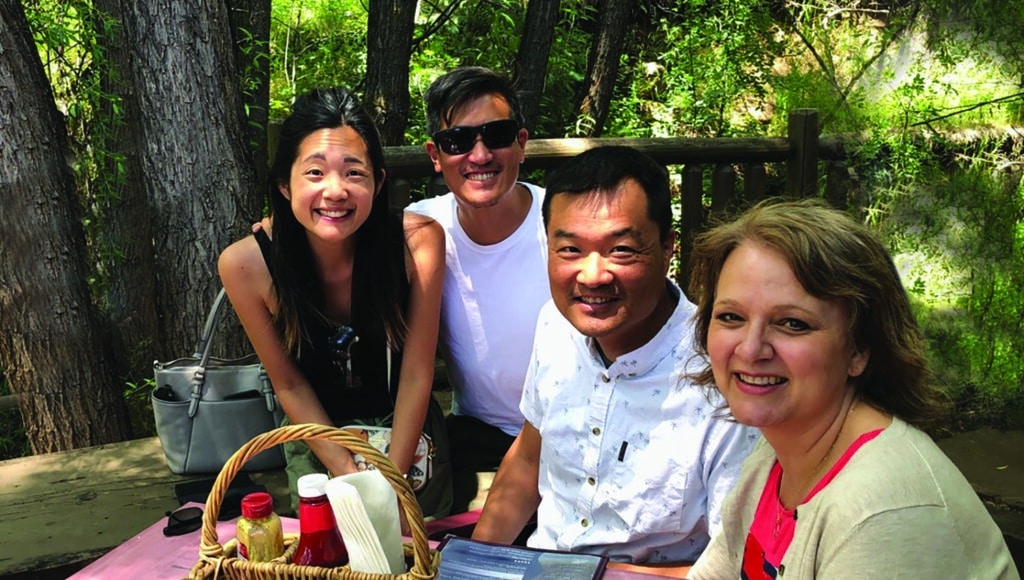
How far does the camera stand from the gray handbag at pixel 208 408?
2656 mm

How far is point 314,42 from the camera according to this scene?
7414 mm

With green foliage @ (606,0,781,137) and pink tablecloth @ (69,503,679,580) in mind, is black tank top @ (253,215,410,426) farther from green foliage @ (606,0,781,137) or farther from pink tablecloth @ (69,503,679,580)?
green foliage @ (606,0,781,137)

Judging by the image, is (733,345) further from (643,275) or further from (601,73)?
(601,73)

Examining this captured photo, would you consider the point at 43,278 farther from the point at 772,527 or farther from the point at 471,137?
the point at 772,527

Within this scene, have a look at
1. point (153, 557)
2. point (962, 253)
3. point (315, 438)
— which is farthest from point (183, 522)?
point (962, 253)

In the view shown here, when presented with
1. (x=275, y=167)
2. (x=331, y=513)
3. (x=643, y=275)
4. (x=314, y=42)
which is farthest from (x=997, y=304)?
(x=314, y=42)

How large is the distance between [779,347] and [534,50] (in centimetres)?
478

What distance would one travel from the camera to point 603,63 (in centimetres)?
663

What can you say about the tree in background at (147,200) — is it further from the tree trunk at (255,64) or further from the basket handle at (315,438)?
the basket handle at (315,438)

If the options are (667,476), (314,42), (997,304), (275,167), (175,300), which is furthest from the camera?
(314,42)

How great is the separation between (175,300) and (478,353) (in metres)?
1.27

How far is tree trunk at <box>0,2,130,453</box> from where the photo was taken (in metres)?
2.99

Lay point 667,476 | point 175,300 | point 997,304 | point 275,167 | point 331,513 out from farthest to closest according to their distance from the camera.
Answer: point 997,304
point 175,300
point 275,167
point 667,476
point 331,513

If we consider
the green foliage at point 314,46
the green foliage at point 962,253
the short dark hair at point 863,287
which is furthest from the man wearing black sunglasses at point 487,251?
the green foliage at point 314,46
